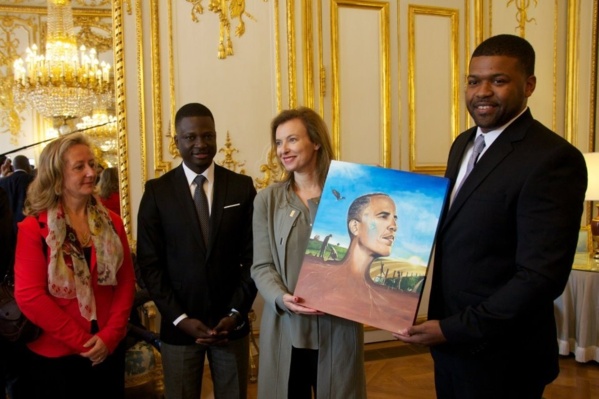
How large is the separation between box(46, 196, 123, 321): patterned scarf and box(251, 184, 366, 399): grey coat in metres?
0.62

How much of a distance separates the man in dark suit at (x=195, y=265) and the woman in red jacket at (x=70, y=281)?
7.2 inches

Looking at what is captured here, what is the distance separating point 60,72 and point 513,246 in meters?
5.58

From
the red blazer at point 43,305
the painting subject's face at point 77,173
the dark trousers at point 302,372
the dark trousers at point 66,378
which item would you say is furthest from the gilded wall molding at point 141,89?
the dark trousers at point 302,372

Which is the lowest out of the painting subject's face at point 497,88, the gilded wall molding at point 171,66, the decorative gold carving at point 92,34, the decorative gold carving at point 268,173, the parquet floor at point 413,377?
the parquet floor at point 413,377

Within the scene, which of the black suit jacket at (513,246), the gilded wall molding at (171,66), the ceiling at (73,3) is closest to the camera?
the black suit jacket at (513,246)

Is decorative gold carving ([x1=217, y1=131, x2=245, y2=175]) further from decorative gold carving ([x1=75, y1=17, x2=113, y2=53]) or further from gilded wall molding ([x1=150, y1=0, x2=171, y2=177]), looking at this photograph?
decorative gold carving ([x1=75, y1=17, x2=113, y2=53])

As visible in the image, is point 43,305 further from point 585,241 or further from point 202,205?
point 585,241

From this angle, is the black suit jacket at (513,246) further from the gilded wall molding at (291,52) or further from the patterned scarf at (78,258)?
the gilded wall molding at (291,52)

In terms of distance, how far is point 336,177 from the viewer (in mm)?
1649

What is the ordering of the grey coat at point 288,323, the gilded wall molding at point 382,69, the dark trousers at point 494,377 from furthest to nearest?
the gilded wall molding at point 382,69
the grey coat at point 288,323
the dark trousers at point 494,377

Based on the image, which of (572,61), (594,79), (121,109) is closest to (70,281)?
(121,109)

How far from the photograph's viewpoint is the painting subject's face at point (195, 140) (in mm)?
2062

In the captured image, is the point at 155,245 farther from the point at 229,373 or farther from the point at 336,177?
the point at 336,177

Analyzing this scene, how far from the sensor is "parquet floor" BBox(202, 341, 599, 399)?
317cm
